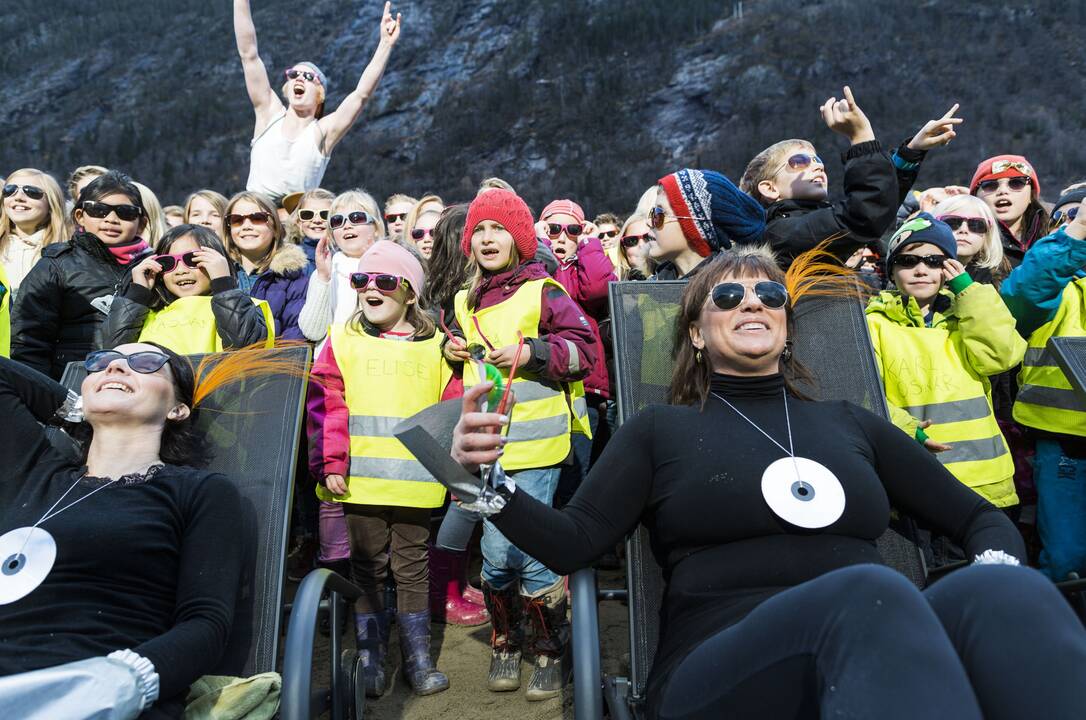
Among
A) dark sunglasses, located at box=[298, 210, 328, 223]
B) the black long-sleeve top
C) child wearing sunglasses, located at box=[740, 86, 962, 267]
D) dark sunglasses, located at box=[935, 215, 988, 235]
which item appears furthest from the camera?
dark sunglasses, located at box=[298, 210, 328, 223]

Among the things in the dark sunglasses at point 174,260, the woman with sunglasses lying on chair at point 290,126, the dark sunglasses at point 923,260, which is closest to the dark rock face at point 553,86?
the woman with sunglasses lying on chair at point 290,126

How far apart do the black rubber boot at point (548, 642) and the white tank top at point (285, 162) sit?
11.6 ft

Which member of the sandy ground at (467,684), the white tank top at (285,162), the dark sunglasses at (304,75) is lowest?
the sandy ground at (467,684)

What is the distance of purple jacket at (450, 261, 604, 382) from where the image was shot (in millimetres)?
3197

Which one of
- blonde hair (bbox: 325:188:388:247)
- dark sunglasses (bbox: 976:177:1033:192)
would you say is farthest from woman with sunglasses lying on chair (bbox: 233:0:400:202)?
dark sunglasses (bbox: 976:177:1033:192)

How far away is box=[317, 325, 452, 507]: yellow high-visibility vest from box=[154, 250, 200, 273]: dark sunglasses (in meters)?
0.64

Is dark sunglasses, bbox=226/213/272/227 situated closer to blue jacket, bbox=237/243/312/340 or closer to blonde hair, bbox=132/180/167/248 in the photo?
blue jacket, bbox=237/243/312/340

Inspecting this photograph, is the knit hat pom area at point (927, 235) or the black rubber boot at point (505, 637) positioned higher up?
the knit hat pom area at point (927, 235)

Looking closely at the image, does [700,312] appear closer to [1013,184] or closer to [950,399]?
[950,399]

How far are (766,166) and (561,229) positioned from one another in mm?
2046

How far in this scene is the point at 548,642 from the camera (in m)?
3.22

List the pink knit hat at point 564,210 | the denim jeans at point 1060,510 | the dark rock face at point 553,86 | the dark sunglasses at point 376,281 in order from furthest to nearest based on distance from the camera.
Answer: the dark rock face at point 553,86, the pink knit hat at point 564,210, the dark sunglasses at point 376,281, the denim jeans at point 1060,510

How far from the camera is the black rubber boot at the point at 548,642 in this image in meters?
3.15

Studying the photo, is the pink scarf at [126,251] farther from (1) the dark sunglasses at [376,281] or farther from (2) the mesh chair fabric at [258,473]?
(1) the dark sunglasses at [376,281]
